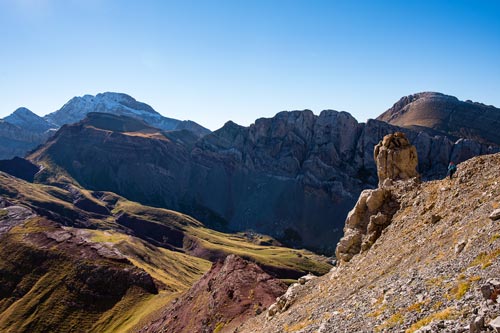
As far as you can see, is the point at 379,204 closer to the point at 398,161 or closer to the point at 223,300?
the point at 398,161

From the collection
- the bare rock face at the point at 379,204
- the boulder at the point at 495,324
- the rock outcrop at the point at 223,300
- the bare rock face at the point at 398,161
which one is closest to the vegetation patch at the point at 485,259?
the boulder at the point at 495,324

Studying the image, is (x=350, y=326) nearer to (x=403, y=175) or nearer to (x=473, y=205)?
(x=473, y=205)

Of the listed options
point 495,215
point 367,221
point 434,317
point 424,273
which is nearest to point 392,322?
point 434,317

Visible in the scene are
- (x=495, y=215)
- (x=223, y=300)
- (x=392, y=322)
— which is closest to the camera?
(x=392, y=322)

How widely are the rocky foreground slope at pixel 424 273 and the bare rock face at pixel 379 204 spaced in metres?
1.08

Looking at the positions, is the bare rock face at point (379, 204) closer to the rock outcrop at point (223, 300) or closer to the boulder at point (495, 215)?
the boulder at point (495, 215)

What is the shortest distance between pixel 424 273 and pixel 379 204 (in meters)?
23.4

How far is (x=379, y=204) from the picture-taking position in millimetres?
50750

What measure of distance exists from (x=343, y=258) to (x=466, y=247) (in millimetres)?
25037

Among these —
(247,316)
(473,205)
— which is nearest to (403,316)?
(473,205)

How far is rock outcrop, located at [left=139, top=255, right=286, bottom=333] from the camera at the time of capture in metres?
71.4

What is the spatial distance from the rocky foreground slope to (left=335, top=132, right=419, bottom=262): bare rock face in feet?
3.54

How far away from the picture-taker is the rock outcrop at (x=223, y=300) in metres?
71.4

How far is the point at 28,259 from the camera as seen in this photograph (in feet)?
513
